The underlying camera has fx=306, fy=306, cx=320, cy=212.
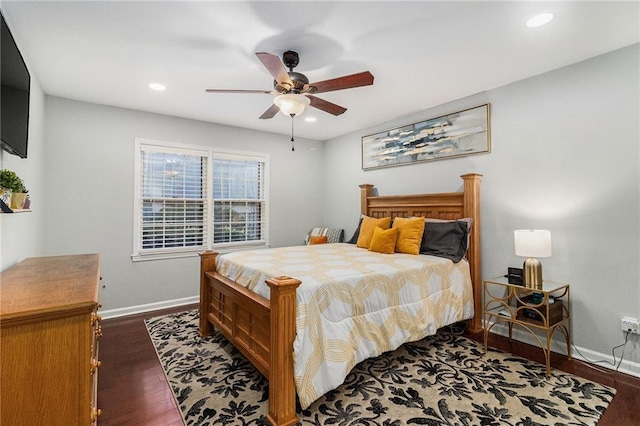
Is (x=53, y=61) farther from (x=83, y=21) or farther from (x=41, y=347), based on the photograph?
(x=41, y=347)

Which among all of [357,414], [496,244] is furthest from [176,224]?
[496,244]

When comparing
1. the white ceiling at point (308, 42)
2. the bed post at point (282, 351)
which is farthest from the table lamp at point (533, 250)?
the bed post at point (282, 351)

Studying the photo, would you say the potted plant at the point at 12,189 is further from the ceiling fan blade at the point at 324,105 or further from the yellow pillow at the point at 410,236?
the yellow pillow at the point at 410,236

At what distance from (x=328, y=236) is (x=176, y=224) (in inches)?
92.0

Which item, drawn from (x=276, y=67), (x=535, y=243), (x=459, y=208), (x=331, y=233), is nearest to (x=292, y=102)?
(x=276, y=67)

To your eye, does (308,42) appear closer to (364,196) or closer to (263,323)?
(263,323)

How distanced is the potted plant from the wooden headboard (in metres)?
3.67

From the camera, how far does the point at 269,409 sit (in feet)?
6.39

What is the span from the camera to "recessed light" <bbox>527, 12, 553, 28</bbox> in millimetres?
2066

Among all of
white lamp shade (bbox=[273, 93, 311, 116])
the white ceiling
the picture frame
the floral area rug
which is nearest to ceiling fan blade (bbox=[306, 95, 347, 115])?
white lamp shade (bbox=[273, 93, 311, 116])

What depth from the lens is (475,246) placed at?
3334mm

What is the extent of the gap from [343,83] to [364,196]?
247 centimetres

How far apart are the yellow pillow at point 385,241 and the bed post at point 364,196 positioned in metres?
1.11

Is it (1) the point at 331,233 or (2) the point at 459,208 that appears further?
(1) the point at 331,233
